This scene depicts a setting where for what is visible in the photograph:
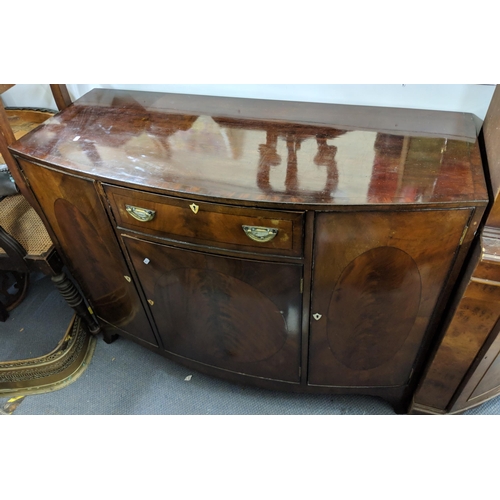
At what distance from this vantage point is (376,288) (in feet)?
2.71

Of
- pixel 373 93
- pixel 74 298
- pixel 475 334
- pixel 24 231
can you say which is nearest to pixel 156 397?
pixel 74 298

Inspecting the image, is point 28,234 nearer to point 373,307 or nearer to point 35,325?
point 35,325

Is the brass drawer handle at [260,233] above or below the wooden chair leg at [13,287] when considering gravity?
above

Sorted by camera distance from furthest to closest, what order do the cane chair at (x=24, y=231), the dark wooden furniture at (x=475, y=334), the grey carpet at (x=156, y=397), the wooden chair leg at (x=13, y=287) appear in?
the wooden chair leg at (x=13, y=287), the grey carpet at (x=156, y=397), the cane chair at (x=24, y=231), the dark wooden furniture at (x=475, y=334)

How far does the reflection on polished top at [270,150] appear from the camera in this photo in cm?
72

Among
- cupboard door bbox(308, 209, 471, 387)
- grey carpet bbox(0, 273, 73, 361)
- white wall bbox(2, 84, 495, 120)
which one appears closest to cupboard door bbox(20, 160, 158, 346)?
grey carpet bbox(0, 273, 73, 361)

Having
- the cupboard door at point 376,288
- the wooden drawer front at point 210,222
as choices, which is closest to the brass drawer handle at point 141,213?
the wooden drawer front at point 210,222

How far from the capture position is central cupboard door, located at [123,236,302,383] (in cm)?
86

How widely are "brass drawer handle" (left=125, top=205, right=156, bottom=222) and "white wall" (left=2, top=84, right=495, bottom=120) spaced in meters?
0.42

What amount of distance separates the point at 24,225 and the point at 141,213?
0.56 m

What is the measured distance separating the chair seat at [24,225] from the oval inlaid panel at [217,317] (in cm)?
38

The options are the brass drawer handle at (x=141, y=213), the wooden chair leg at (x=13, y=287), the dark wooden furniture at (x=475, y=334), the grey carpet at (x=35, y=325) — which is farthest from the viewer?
the wooden chair leg at (x=13, y=287)

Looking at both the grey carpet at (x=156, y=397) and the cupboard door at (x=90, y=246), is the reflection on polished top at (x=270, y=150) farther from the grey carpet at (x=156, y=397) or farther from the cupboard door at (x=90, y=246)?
the grey carpet at (x=156, y=397)
